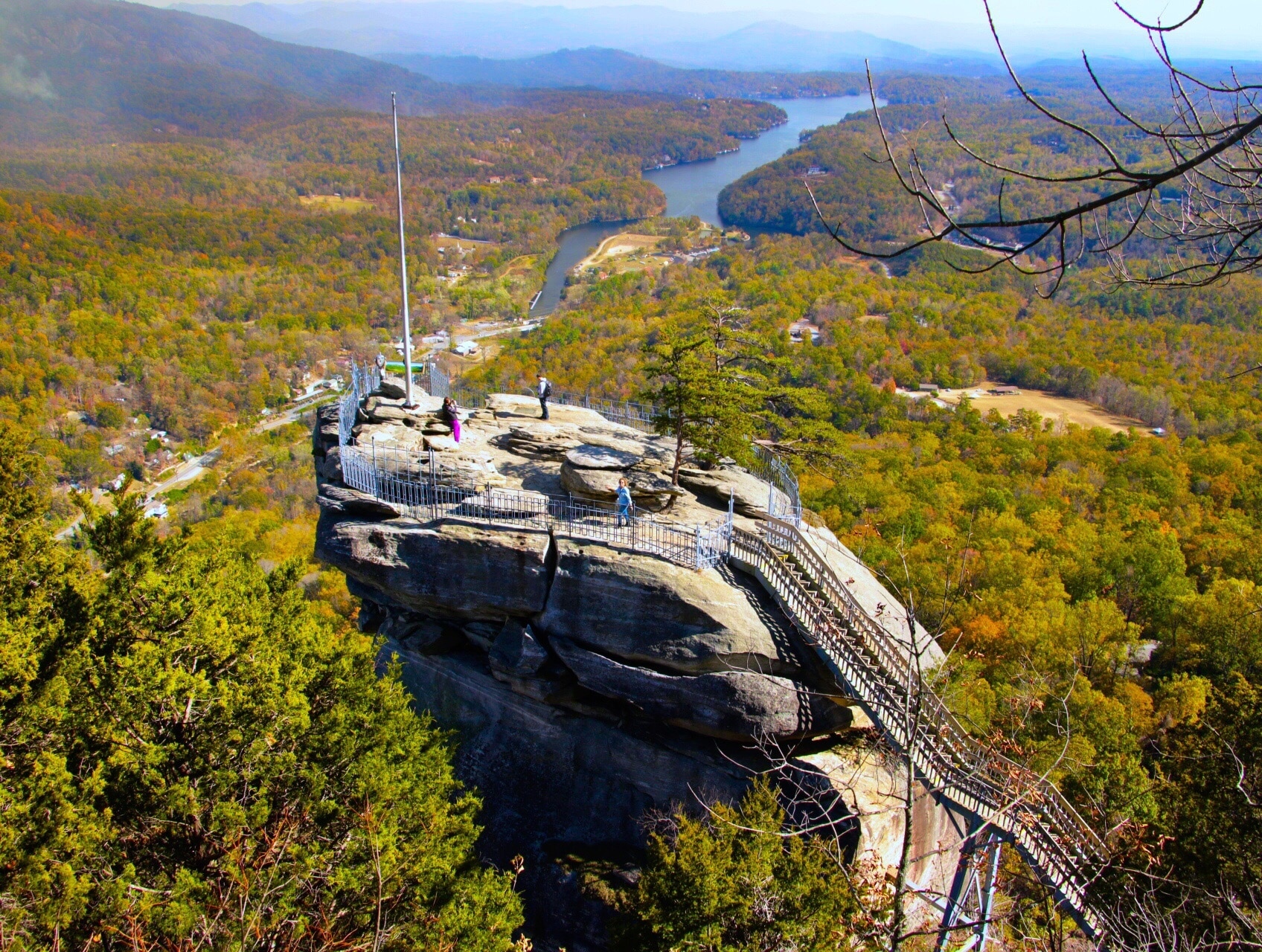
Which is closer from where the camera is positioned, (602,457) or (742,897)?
(742,897)

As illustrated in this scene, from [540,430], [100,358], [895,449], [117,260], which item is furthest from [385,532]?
[117,260]

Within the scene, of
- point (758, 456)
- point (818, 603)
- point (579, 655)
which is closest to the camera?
point (818, 603)

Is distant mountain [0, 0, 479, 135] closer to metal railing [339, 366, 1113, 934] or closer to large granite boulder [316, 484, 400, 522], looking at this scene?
large granite boulder [316, 484, 400, 522]

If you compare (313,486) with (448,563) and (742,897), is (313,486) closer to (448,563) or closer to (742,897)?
(448,563)

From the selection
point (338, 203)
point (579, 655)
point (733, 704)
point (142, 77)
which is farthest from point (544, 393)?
point (142, 77)

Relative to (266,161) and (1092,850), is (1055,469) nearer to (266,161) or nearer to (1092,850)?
(1092,850)

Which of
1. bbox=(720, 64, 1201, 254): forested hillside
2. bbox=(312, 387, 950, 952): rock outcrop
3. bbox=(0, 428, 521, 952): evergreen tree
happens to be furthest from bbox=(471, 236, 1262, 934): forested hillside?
bbox=(720, 64, 1201, 254): forested hillside
